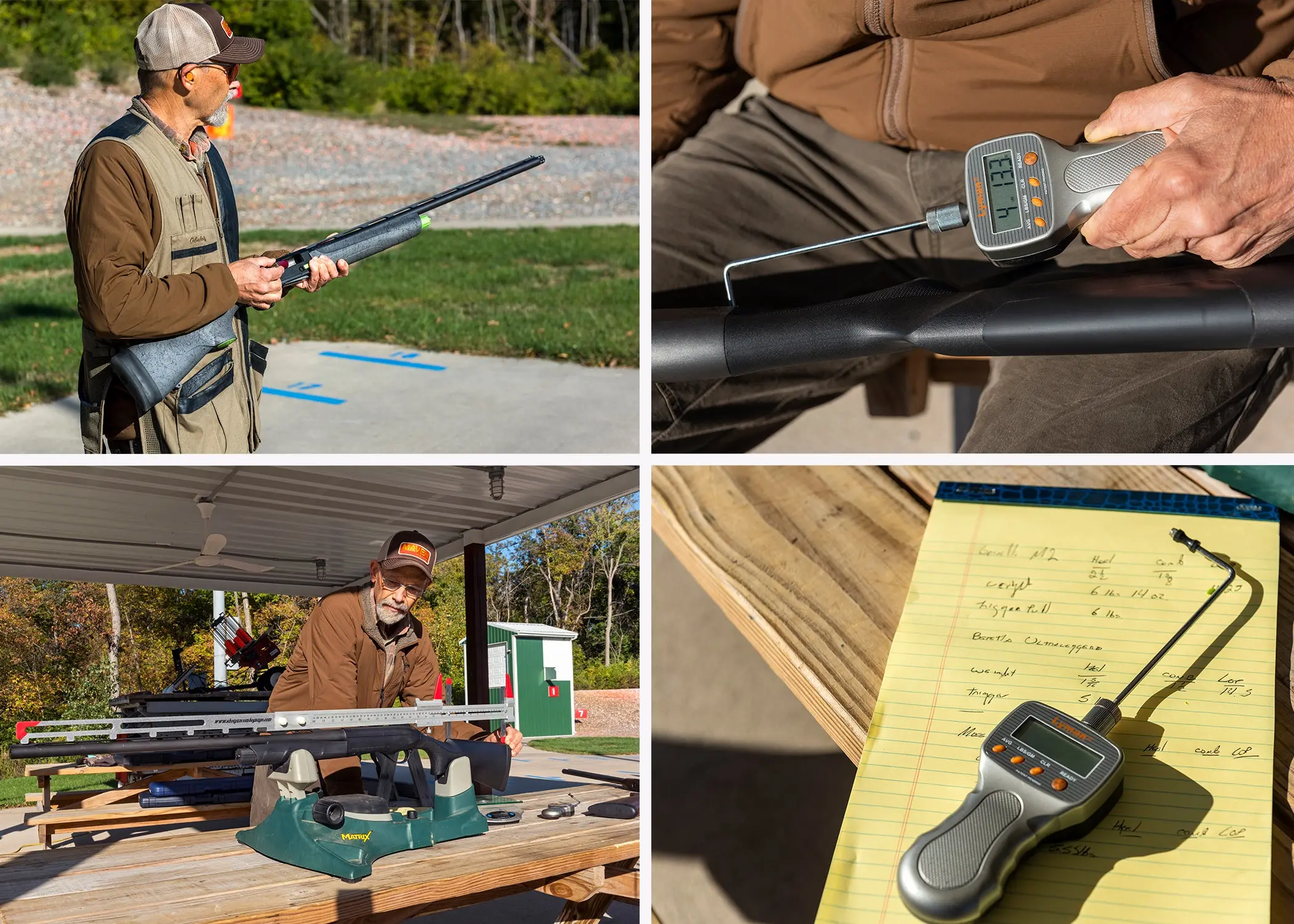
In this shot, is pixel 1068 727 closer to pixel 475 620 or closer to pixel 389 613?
pixel 389 613

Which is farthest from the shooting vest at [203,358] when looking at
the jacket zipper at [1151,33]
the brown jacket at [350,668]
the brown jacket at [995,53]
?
the jacket zipper at [1151,33]

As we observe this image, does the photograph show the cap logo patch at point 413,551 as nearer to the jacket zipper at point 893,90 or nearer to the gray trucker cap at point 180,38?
the gray trucker cap at point 180,38

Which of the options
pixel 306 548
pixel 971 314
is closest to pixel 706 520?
pixel 971 314

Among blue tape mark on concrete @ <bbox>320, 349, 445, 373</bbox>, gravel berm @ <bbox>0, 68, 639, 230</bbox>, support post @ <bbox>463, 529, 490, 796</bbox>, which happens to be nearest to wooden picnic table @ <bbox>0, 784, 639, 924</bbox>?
support post @ <bbox>463, 529, 490, 796</bbox>

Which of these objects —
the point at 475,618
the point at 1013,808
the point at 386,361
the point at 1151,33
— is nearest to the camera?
the point at 1013,808

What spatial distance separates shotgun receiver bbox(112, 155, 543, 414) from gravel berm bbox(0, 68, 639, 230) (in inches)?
198

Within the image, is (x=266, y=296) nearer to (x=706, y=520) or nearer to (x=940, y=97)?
(x=706, y=520)

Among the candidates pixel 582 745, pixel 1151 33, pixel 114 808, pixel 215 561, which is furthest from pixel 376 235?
pixel 582 745

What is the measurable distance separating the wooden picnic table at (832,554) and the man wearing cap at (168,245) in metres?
0.60

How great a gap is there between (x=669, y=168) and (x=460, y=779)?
39.7 inches

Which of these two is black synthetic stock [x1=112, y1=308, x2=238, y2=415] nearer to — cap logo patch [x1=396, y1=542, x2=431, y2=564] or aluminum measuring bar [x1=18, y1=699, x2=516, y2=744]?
aluminum measuring bar [x1=18, y1=699, x2=516, y2=744]

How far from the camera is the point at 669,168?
1476 millimetres

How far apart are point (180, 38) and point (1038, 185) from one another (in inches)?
39.1

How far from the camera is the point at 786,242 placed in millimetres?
1421
